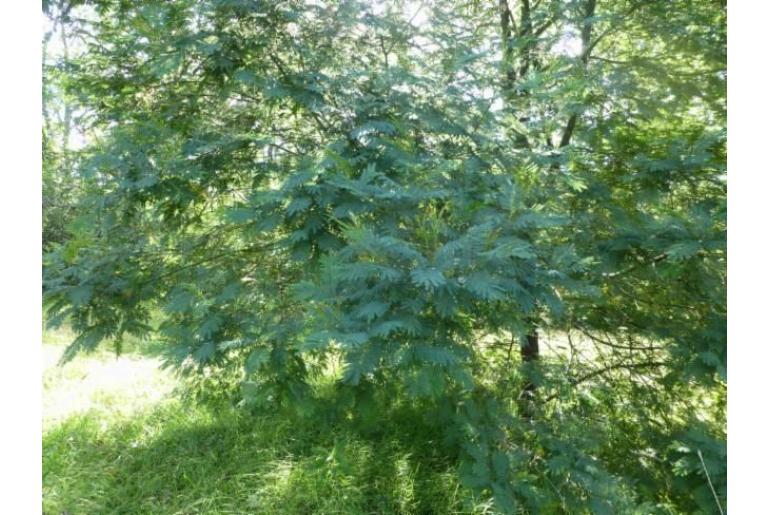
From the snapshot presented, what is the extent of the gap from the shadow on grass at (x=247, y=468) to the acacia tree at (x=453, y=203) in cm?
29

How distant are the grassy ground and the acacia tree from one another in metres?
0.30

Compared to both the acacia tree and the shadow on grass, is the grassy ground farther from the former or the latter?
the acacia tree

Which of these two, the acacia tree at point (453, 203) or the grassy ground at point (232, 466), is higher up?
the acacia tree at point (453, 203)

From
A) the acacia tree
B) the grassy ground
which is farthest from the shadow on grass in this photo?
the acacia tree

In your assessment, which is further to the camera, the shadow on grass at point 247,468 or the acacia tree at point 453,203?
the shadow on grass at point 247,468

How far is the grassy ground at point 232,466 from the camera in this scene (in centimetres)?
223

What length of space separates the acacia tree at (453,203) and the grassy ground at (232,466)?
297 mm

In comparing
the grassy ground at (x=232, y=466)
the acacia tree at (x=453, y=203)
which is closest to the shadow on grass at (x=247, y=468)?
the grassy ground at (x=232, y=466)

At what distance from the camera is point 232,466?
246cm

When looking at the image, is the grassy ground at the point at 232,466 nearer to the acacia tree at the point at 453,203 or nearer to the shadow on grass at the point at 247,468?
the shadow on grass at the point at 247,468

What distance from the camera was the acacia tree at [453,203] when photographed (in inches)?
65.2

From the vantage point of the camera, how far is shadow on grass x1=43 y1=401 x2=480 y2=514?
7.32ft
